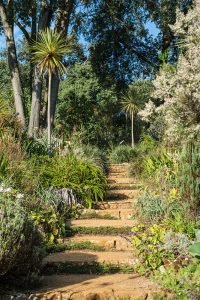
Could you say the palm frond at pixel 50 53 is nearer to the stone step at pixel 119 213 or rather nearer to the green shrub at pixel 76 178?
the green shrub at pixel 76 178

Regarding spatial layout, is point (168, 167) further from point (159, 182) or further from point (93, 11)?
point (93, 11)

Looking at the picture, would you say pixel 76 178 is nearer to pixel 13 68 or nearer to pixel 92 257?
pixel 92 257

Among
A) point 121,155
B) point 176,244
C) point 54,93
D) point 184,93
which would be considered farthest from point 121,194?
point 121,155

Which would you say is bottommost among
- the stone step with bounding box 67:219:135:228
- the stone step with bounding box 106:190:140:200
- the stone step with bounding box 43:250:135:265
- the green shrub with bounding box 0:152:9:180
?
the stone step with bounding box 43:250:135:265

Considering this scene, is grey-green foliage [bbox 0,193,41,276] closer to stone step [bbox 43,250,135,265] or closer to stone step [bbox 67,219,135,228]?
stone step [bbox 43,250,135,265]

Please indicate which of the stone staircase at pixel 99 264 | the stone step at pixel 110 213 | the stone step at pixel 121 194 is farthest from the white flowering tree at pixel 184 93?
the stone step at pixel 110 213

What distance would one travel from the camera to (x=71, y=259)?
20.8 ft

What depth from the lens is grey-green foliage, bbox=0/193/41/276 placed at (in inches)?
185

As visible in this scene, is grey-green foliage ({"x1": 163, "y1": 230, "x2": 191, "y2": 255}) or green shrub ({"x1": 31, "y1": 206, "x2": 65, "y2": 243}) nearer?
grey-green foliage ({"x1": 163, "y1": 230, "x2": 191, "y2": 255})

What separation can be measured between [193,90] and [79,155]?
2.78 m

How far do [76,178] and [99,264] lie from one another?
339 cm

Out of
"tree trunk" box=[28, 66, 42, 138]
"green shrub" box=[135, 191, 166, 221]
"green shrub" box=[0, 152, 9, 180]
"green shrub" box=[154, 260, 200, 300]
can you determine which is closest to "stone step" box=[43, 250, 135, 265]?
"green shrub" box=[154, 260, 200, 300]

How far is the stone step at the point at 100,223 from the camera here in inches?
313

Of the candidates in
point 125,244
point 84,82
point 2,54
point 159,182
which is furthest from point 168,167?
point 2,54
